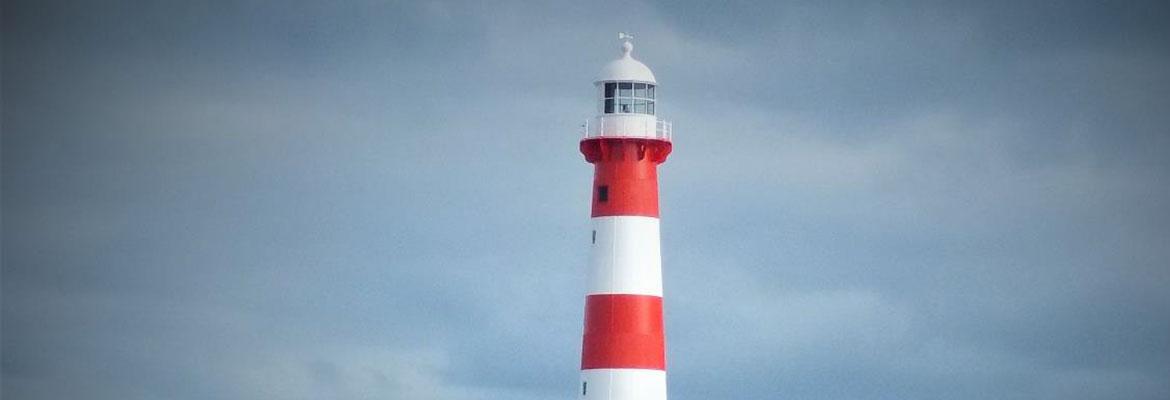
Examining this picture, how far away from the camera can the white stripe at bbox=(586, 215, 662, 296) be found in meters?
58.5

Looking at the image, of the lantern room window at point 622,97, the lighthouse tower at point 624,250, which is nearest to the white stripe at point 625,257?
the lighthouse tower at point 624,250

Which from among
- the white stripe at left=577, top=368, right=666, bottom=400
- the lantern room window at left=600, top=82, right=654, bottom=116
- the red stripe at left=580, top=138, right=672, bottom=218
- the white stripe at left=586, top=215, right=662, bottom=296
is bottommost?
the white stripe at left=577, top=368, right=666, bottom=400

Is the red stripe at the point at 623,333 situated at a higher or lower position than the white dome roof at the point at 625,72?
lower

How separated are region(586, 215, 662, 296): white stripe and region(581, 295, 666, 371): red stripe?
0.48ft

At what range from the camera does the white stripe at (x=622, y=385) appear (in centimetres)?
5834

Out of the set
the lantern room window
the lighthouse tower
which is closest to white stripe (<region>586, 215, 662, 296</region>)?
the lighthouse tower

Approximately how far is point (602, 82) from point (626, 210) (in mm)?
1858

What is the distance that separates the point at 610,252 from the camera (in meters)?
58.5

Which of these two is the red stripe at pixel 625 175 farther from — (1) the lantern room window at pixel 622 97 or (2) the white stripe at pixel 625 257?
(1) the lantern room window at pixel 622 97

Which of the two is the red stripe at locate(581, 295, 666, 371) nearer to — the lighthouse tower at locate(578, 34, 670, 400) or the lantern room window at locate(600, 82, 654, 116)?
the lighthouse tower at locate(578, 34, 670, 400)

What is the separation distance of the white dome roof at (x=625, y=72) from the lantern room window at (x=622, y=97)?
→ 102 mm

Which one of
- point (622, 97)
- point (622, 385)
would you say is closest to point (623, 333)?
point (622, 385)

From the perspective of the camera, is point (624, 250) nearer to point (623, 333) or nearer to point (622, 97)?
Answer: point (623, 333)

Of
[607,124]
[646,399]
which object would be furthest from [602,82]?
[646,399]
